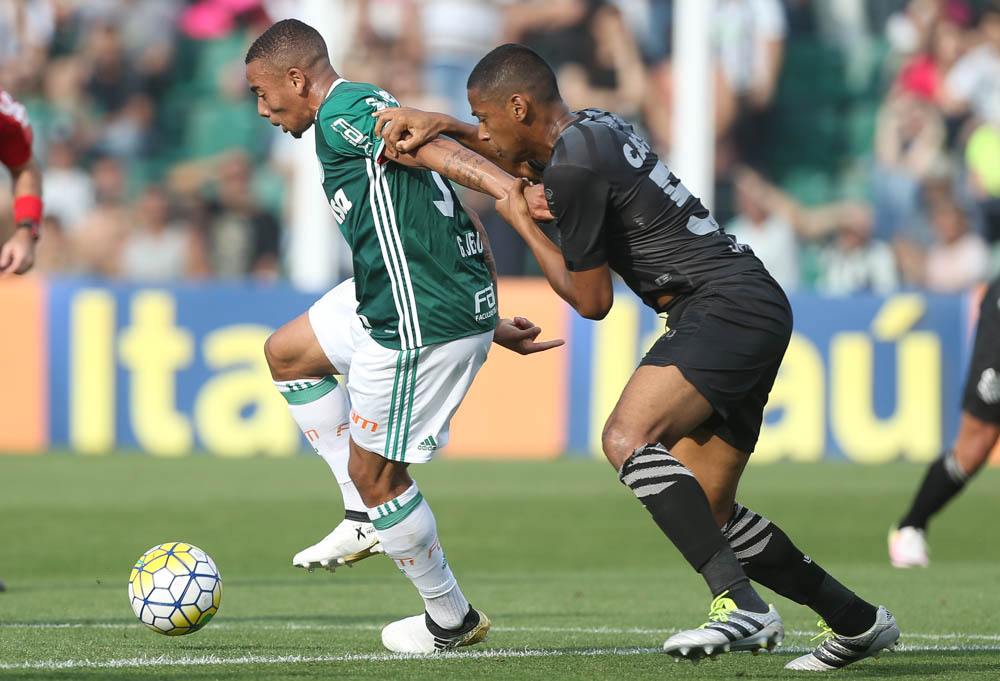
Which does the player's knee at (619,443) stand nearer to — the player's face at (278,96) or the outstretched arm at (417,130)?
the outstretched arm at (417,130)

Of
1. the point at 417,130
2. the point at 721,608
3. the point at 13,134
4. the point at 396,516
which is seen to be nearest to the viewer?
the point at 721,608

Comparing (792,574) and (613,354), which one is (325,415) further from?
(613,354)

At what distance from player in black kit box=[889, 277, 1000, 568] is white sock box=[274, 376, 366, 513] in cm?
375

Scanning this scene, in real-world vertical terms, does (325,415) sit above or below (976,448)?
above

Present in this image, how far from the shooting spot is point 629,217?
496 centimetres

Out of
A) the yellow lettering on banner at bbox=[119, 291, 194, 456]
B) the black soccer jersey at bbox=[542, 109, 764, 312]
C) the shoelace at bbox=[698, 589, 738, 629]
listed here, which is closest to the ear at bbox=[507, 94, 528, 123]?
the black soccer jersey at bbox=[542, 109, 764, 312]

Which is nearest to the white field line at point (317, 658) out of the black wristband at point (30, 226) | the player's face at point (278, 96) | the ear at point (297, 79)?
the player's face at point (278, 96)

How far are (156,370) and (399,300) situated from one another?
29.7 ft

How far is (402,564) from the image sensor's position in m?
5.58

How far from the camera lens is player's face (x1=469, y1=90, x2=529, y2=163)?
16.4 feet

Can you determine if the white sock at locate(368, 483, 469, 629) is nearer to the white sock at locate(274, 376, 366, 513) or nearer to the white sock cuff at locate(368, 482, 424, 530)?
the white sock cuff at locate(368, 482, 424, 530)

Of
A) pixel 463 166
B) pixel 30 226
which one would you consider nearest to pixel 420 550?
pixel 463 166

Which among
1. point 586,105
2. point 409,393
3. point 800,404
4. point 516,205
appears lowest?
point 800,404

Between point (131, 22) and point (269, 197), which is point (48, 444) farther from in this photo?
point (131, 22)
